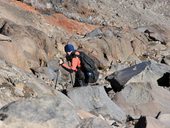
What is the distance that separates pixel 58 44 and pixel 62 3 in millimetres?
14160

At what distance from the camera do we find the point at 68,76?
2178 cm

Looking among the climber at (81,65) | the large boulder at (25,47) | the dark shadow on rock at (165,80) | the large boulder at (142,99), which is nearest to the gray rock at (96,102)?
the climber at (81,65)

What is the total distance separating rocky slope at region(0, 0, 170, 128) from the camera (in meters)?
10.1

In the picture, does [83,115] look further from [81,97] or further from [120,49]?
[120,49]

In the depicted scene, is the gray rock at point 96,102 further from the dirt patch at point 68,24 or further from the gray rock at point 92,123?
the dirt patch at point 68,24

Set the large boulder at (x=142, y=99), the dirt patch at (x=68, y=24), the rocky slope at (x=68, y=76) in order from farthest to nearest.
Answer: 1. the dirt patch at (x=68, y=24)
2. the large boulder at (x=142, y=99)
3. the rocky slope at (x=68, y=76)

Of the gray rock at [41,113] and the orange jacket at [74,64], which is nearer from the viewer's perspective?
the gray rock at [41,113]

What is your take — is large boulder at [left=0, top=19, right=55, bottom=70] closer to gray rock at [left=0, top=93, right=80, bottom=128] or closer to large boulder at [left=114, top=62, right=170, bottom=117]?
large boulder at [left=114, top=62, right=170, bottom=117]

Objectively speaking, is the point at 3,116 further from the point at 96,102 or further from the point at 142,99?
the point at 142,99

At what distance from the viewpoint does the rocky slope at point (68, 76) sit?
10148mm

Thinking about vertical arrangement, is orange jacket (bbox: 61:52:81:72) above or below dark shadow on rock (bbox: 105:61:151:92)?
above

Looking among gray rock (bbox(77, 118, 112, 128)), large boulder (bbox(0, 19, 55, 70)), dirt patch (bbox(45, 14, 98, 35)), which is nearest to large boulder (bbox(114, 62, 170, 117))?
large boulder (bbox(0, 19, 55, 70))

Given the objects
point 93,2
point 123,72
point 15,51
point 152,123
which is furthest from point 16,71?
point 93,2

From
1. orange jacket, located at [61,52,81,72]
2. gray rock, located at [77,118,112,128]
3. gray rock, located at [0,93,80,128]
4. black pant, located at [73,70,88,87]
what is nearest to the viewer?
gray rock, located at [0,93,80,128]
